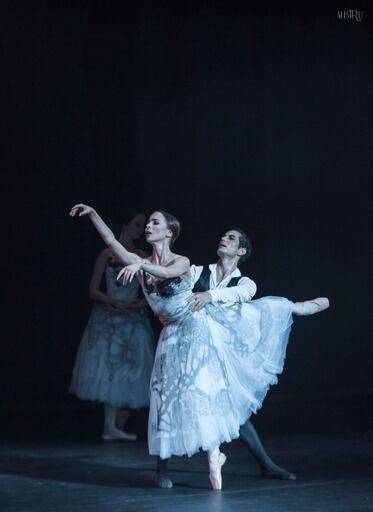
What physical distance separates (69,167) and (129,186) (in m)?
0.50

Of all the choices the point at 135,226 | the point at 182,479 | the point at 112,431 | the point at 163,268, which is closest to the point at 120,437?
the point at 112,431

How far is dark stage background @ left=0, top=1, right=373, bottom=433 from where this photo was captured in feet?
28.0

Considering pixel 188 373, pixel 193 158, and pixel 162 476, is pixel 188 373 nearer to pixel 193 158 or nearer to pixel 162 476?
pixel 162 476

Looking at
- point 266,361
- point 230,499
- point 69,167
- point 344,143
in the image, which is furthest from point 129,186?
point 230,499

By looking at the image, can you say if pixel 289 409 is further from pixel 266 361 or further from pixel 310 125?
pixel 266 361

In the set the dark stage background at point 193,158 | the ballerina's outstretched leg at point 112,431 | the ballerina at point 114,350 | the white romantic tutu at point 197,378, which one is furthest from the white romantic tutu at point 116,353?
the white romantic tutu at point 197,378

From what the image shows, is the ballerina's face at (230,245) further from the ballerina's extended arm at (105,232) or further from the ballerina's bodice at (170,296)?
the ballerina's extended arm at (105,232)

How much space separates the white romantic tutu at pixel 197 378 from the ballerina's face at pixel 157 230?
22cm

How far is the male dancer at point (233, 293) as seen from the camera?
16.8 feet

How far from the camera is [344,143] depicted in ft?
30.7

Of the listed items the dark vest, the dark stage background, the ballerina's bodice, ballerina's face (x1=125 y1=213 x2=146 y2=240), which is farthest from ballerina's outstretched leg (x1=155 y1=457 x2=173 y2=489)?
the dark stage background

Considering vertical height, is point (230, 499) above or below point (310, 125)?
below

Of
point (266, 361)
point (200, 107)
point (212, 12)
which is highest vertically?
point (212, 12)

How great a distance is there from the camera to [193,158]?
8.97 meters
